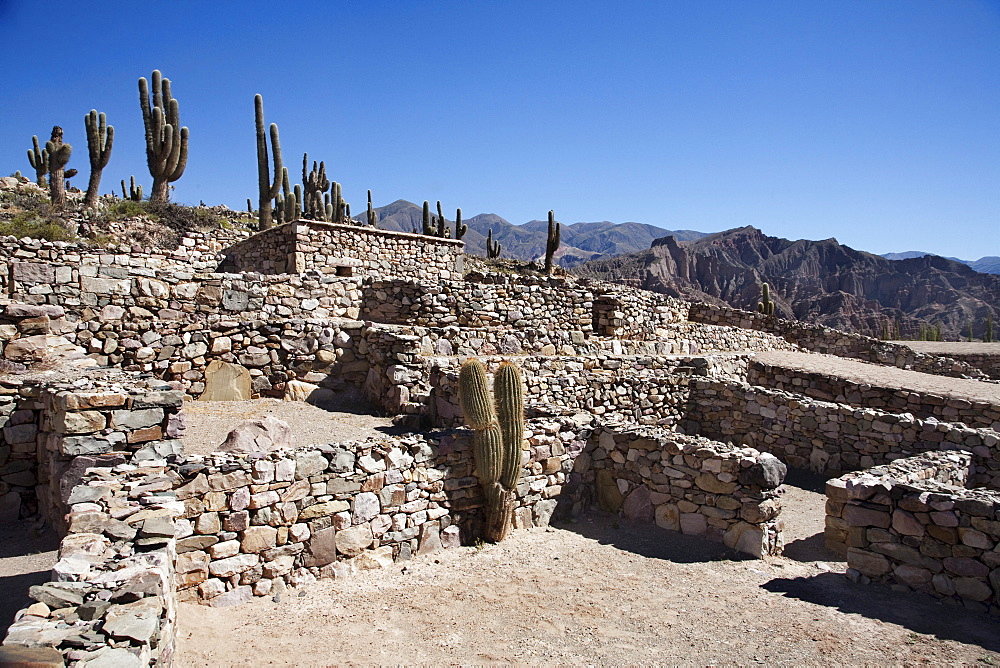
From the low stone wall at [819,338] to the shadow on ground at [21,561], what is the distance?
1989 centimetres

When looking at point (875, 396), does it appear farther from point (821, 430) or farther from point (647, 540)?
point (647, 540)

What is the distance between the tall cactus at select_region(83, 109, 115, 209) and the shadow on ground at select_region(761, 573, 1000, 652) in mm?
24077

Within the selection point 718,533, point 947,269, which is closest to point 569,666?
point 718,533

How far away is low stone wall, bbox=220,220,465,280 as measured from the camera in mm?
15289

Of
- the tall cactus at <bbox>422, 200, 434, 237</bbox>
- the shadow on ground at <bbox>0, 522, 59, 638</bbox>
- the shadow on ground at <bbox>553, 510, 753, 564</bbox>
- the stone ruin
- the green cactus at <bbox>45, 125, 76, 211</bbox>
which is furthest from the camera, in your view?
the tall cactus at <bbox>422, 200, 434, 237</bbox>

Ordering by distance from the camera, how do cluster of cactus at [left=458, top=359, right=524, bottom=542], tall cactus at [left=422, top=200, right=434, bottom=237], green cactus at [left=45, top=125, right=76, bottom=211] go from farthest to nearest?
tall cactus at [left=422, top=200, right=434, bottom=237], green cactus at [left=45, top=125, right=76, bottom=211], cluster of cactus at [left=458, top=359, right=524, bottom=542]

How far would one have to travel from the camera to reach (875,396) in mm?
12797

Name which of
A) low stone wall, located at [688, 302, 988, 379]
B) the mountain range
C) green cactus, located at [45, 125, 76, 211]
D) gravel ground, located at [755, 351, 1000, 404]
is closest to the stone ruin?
gravel ground, located at [755, 351, 1000, 404]

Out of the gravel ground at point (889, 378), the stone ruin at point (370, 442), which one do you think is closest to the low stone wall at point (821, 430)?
the stone ruin at point (370, 442)

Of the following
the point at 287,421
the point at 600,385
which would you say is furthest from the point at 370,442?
the point at 600,385

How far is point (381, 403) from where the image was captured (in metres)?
10.2

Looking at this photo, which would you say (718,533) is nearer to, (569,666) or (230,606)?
(569,666)

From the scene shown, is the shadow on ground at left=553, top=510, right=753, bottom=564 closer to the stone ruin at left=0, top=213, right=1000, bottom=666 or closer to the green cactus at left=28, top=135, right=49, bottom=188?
the stone ruin at left=0, top=213, right=1000, bottom=666

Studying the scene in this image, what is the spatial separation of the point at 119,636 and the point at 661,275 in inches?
2760
